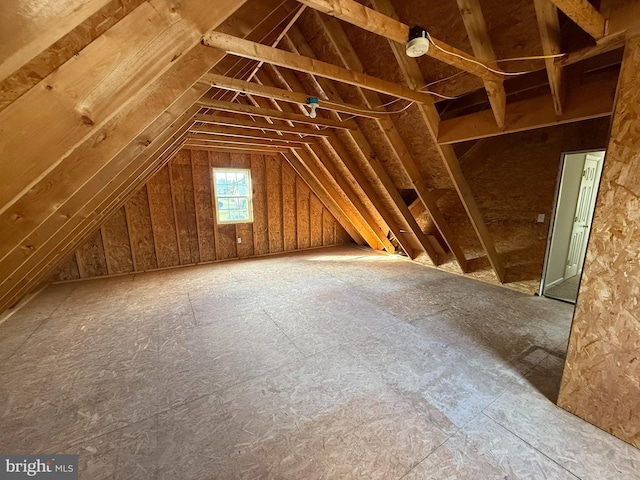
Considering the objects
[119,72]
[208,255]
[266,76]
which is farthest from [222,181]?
[119,72]

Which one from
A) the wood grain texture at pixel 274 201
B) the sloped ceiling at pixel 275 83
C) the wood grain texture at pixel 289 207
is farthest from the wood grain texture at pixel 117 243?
the wood grain texture at pixel 289 207

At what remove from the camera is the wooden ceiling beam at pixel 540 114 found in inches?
81.8

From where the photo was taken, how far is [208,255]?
5.79 metres

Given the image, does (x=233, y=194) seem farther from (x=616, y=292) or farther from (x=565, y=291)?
(x=565, y=291)

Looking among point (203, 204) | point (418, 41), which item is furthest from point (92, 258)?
point (418, 41)

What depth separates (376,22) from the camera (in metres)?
1.37

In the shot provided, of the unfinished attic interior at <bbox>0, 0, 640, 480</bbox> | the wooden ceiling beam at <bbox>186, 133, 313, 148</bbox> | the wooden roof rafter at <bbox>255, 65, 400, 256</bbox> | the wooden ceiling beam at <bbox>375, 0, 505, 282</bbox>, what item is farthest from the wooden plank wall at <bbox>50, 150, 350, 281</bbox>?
the wooden ceiling beam at <bbox>375, 0, 505, 282</bbox>

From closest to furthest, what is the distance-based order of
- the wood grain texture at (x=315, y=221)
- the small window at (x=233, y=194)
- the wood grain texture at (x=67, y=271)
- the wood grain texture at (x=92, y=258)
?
the wood grain texture at (x=67, y=271) → the wood grain texture at (x=92, y=258) → the small window at (x=233, y=194) → the wood grain texture at (x=315, y=221)

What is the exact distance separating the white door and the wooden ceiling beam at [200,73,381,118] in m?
3.23

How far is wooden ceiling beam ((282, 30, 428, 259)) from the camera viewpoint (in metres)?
2.91

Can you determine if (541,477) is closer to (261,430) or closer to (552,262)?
(261,430)

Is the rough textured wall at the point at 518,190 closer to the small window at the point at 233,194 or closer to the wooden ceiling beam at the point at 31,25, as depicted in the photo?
the small window at the point at 233,194

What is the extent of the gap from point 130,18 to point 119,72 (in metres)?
0.17

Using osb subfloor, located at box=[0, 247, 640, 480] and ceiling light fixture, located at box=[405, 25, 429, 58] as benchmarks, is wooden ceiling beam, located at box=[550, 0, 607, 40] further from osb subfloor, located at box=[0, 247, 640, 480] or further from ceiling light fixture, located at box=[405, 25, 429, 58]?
osb subfloor, located at box=[0, 247, 640, 480]
